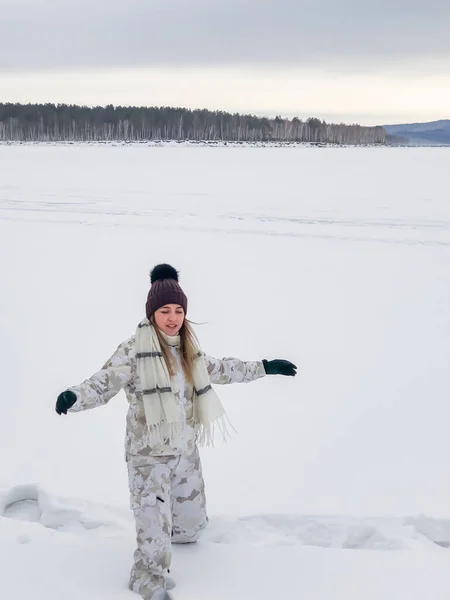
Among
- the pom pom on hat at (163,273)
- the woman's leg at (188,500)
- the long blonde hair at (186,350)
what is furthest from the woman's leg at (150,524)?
the pom pom on hat at (163,273)

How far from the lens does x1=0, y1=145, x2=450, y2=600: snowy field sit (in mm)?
2816

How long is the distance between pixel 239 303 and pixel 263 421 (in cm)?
253

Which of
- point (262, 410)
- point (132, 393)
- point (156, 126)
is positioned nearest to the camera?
point (132, 393)

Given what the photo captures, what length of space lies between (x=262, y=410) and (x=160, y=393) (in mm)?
1934

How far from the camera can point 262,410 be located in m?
4.41

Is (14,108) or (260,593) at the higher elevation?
(14,108)

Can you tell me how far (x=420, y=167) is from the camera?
2280cm

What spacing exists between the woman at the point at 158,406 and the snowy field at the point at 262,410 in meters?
0.25

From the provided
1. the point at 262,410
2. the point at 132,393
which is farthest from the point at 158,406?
the point at 262,410

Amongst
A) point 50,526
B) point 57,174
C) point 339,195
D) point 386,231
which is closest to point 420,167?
point 339,195

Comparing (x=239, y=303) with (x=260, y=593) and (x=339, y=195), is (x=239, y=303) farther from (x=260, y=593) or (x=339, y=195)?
(x=339, y=195)

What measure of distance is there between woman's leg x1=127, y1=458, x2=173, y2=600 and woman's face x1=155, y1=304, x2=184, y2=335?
53 centimetres

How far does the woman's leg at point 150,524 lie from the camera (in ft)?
8.51

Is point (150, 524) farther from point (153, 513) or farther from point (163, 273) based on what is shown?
point (163, 273)
